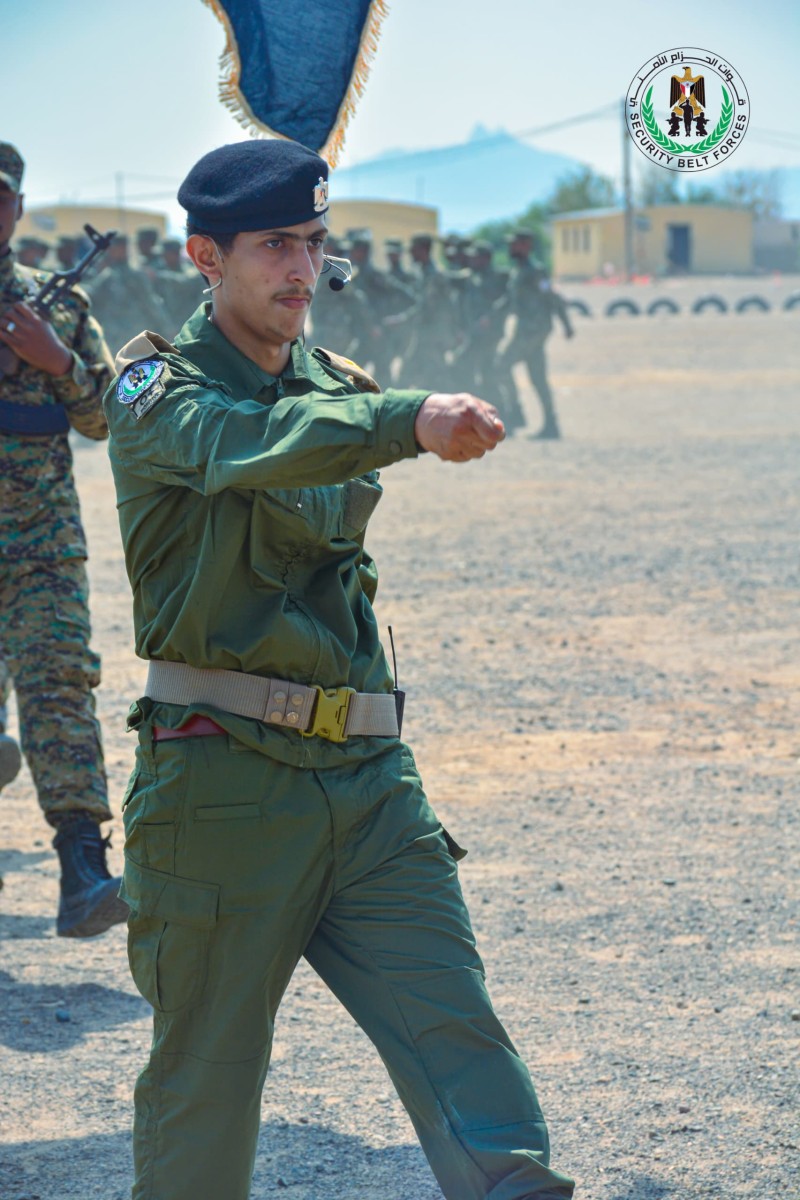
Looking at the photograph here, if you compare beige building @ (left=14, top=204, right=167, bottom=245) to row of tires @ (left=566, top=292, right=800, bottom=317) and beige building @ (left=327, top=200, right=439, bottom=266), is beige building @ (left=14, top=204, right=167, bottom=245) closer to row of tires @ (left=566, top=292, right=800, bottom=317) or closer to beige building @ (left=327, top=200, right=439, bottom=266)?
beige building @ (left=327, top=200, right=439, bottom=266)

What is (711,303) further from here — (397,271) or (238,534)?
(238,534)

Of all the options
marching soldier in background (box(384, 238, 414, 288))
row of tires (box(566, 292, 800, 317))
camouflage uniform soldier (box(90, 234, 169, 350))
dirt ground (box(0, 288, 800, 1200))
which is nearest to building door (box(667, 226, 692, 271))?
row of tires (box(566, 292, 800, 317))

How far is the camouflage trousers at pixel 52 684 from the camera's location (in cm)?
471

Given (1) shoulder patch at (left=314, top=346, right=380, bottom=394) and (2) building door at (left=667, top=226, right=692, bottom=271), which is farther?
(2) building door at (left=667, top=226, right=692, bottom=271)

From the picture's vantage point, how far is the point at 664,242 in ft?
216

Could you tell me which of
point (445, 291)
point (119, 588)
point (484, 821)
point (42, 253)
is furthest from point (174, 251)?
point (484, 821)

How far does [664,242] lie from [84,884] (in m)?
64.1

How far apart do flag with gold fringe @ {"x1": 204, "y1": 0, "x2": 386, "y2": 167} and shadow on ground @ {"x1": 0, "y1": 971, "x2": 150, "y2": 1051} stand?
2.30 metres

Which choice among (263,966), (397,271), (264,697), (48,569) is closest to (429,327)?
(397,271)

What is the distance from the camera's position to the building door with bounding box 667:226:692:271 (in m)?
65.8

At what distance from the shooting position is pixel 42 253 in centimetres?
2184

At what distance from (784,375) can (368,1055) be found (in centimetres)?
2305

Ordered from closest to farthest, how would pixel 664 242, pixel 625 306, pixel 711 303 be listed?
pixel 711 303 < pixel 625 306 < pixel 664 242

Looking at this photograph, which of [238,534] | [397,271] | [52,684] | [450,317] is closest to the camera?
[238,534]
